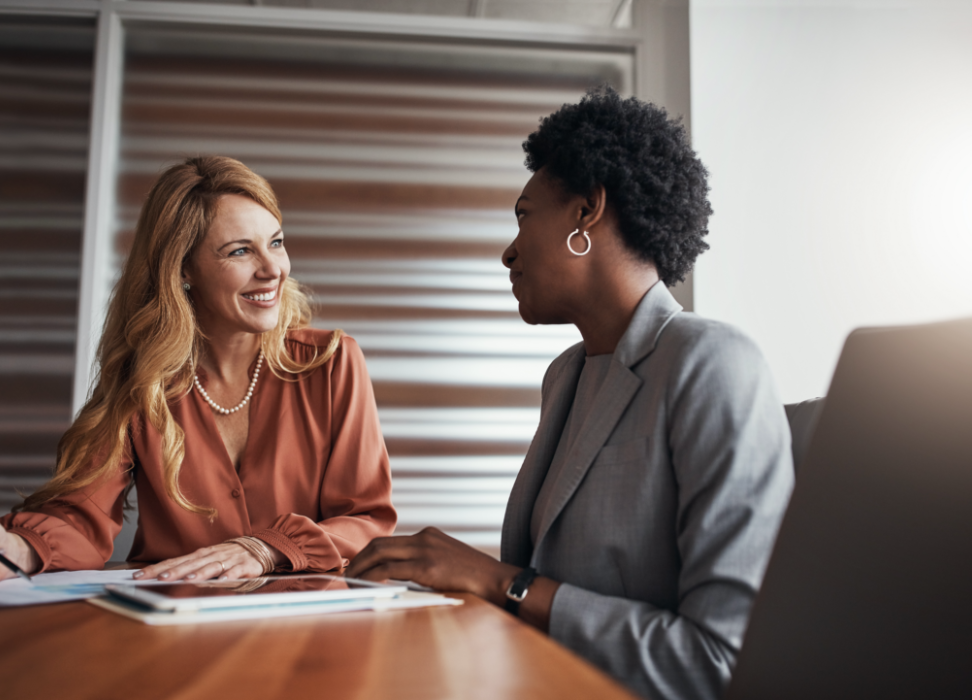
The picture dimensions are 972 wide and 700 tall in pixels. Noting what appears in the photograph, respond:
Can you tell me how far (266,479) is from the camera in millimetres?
1717

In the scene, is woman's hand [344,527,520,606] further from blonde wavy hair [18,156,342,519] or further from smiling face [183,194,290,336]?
smiling face [183,194,290,336]

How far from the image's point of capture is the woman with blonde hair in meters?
1.55

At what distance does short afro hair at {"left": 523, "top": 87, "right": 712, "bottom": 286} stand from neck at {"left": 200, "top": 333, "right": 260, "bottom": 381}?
104 cm

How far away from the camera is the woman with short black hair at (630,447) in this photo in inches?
33.4

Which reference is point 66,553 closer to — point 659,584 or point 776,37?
point 659,584

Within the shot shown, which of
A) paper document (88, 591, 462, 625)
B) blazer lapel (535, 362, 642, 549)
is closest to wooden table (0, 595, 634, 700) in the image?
paper document (88, 591, 462, 625)

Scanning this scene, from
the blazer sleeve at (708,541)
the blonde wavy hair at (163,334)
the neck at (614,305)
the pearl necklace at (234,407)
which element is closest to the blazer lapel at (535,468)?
the neck at (614,305)

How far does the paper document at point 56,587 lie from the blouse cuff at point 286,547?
0.24m

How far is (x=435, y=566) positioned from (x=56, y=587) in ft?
1.71

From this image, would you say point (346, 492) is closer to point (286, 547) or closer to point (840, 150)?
point (286, 547)

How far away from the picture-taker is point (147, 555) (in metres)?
1.70

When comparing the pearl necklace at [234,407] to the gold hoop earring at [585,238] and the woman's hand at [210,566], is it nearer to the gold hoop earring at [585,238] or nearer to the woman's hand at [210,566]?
the woman's hand at [210,566]

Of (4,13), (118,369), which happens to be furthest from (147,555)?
(4,13)

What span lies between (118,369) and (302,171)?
53.0 inches
